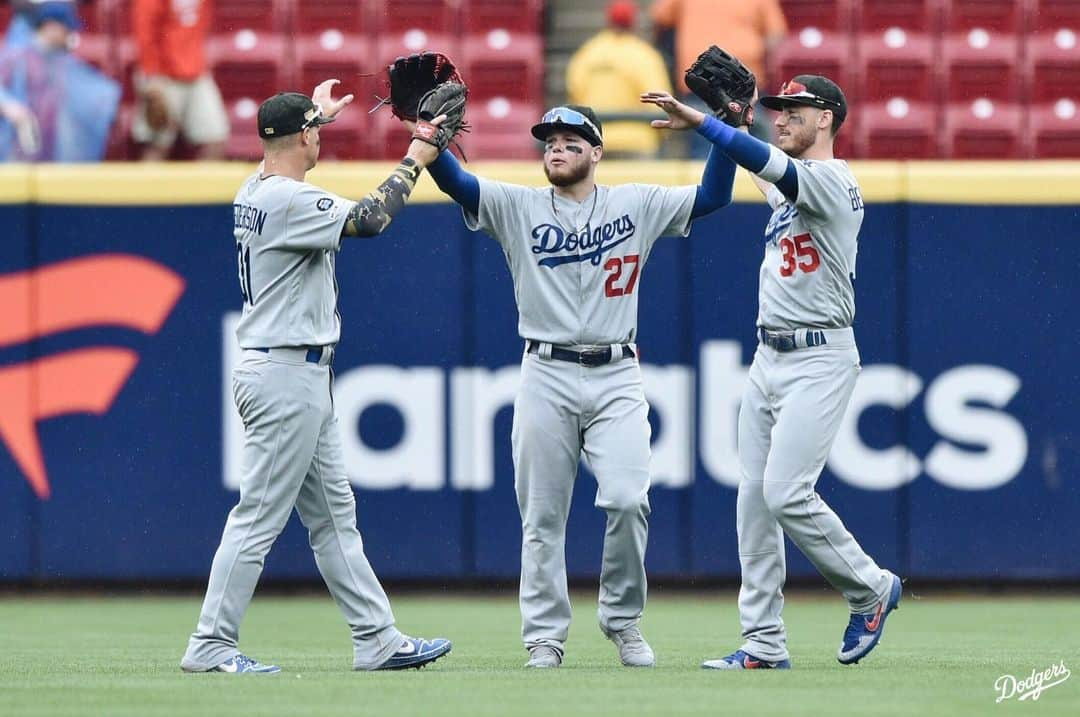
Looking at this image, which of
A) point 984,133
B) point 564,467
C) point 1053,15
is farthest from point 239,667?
point 1053,15

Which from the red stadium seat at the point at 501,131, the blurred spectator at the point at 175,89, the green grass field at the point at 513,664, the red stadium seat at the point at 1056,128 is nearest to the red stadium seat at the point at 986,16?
the red stadium seat at the point at 1056,128

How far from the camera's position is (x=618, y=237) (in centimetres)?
639

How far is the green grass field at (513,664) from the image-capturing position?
5211mm

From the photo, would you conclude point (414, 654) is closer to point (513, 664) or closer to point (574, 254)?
point (513, 664)

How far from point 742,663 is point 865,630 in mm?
429

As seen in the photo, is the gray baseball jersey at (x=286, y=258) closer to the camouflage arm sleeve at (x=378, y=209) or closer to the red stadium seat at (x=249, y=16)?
the camouflage arm sleeve at (x=378, y=209)

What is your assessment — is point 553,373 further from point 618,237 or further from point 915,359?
point 915,359

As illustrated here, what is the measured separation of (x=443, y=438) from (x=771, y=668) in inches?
144

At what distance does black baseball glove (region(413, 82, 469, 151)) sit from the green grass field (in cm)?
176

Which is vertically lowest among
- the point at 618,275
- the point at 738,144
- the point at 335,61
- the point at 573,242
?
the point at 618,275

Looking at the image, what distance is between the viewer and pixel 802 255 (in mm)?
6355

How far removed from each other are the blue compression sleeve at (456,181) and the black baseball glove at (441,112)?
0.09 metres

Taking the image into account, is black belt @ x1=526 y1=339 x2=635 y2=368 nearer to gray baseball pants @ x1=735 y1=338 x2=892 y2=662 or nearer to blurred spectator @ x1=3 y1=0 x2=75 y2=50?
gray baseball pants @ x1=735 y1=338 x2=892 y2=662

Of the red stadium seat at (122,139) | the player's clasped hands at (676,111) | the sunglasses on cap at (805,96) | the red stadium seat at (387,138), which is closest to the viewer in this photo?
the player's clasped hands at (676,111)
